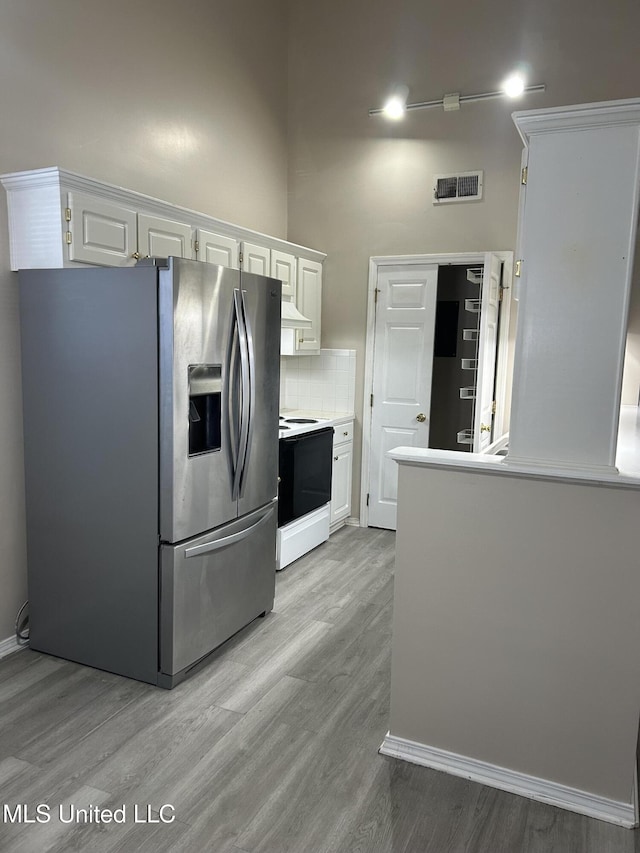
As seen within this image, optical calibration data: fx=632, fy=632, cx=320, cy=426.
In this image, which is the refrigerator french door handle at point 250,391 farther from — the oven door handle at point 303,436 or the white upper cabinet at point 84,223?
the oven door handle at point 303,436

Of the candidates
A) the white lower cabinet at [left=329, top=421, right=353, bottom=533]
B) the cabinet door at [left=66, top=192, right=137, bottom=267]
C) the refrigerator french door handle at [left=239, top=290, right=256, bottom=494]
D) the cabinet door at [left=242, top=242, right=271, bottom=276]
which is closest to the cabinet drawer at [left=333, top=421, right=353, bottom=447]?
the white lower cabinet at [left=329, top=421, right=353, bottom=533]

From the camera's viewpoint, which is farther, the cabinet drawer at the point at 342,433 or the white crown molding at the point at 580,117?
the cabinet drawer at the point at 342,433

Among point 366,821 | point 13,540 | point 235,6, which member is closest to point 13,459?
point 13,540

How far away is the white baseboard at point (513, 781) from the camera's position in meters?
2.06

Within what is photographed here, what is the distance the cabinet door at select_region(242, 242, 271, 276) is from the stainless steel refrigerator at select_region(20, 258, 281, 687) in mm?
1117

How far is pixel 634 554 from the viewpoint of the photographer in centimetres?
197

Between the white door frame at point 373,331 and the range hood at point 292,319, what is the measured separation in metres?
0.67

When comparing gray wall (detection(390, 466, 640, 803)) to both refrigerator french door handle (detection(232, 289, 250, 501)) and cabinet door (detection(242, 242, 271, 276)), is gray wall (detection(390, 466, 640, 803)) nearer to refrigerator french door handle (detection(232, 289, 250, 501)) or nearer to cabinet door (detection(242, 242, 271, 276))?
refrigerator french door handle (detection(232, 289, 250, 501))

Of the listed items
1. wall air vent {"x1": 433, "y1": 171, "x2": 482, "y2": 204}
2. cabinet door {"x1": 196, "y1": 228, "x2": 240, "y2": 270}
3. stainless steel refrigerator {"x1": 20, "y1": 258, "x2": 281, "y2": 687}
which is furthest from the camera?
wall air vent {"x1": 433, "y1": 171, "x2": 482, "y2": 204}

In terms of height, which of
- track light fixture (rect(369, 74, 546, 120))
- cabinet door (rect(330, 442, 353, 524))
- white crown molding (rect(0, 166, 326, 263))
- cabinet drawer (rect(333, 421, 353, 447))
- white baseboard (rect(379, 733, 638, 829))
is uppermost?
track light fixture (rect(369, 74, 546, 120))

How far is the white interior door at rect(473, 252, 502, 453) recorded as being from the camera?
4.45 meters

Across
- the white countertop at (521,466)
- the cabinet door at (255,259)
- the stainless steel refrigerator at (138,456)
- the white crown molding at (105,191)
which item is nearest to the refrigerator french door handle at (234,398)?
the stainless steel refrigerator at (138,456)

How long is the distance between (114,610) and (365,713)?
46.7 inches

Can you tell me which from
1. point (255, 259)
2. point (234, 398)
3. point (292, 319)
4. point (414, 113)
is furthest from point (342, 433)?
point (414, 113)
